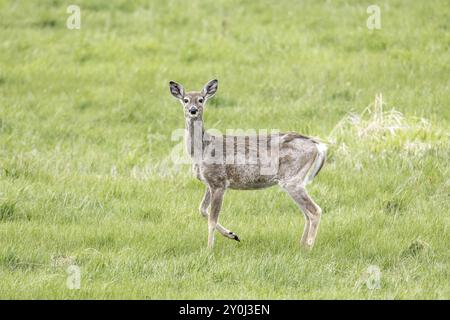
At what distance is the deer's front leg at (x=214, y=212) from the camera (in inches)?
385

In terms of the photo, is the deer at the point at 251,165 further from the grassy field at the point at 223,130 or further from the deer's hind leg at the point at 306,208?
the grassy field at the point at 223,130

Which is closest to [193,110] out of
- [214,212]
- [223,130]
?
[214,212]

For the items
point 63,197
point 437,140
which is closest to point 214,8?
point 437,140

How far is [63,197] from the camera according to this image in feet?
36.7

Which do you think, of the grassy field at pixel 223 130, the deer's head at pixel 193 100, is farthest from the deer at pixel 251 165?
the grassy field at pixel 223 130

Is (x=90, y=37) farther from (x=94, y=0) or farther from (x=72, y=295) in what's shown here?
(x=72, y=295)

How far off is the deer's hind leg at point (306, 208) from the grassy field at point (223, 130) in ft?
0.59

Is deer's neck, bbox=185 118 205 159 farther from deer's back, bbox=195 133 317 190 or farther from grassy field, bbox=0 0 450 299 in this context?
grassy field, bbox=0 0 450 299

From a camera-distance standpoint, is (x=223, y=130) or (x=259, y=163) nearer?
(x=259, y=163)

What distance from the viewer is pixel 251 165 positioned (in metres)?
10.0

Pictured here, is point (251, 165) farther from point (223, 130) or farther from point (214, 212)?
point (223, 130)

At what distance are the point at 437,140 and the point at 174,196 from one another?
396 cm

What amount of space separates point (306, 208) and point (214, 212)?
0.98 m

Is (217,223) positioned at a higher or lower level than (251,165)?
lower
